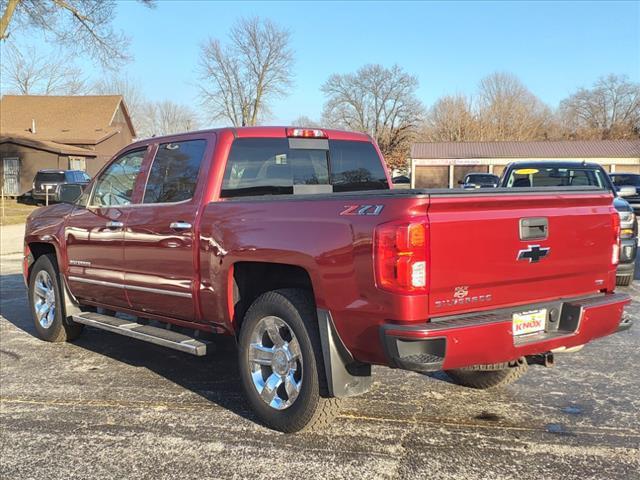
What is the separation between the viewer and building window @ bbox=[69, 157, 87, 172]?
116 feet

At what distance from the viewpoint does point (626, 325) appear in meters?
4.15

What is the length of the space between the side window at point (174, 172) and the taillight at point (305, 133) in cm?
72

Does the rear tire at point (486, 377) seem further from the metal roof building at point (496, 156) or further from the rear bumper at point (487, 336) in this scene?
the metal roof building at point (496, 156)

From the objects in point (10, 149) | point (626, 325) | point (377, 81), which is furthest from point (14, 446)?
point (377, 81)

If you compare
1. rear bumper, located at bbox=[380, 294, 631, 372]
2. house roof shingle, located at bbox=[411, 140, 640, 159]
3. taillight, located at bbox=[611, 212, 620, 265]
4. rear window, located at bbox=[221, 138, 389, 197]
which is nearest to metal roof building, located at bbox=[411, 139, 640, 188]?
house roof shingle, located at bbox=[411, 140, 640, 159]

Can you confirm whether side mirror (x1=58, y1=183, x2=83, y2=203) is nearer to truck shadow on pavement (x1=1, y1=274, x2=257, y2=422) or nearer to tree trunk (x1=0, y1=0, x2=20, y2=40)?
truck shadow on pavement (x1=1, y1=274, x2=257, y2=422)

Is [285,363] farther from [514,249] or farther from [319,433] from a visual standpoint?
[514,249]

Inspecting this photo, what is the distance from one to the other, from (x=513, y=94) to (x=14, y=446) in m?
78.0

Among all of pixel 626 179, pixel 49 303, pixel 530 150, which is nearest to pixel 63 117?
pixel 626 179

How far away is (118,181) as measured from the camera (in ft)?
18.1

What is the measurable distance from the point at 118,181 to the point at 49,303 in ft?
5.69

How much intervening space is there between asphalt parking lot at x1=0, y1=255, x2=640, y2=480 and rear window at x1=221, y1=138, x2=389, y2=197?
5.31 feet

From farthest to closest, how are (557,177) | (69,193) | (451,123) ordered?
(451,123)
(557,177)
(69,193)

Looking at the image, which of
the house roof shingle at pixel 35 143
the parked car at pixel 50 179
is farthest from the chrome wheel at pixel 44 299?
the house roof shingle at pixel 35 143
